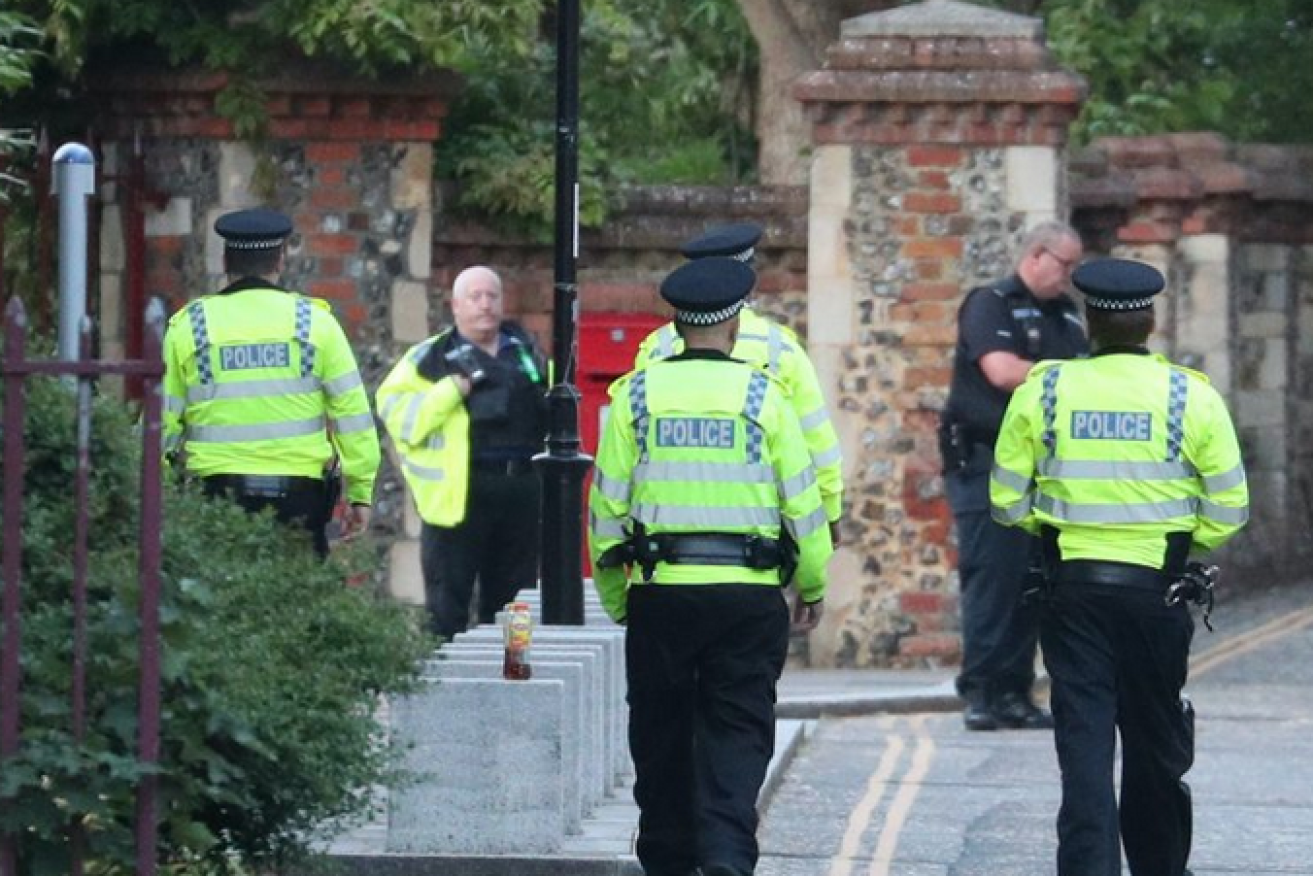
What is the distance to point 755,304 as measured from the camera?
56.9 feet

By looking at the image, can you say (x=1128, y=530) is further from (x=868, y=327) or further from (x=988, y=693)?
(x=868, y=327)

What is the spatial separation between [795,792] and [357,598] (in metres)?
3.97

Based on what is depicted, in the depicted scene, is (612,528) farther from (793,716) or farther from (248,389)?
(793,716)

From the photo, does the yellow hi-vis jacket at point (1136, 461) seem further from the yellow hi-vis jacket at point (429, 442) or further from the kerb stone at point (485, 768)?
the yellow hi-vis jacket at point (429, 442)

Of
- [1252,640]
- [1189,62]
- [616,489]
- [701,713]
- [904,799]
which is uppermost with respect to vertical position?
[1189,62]

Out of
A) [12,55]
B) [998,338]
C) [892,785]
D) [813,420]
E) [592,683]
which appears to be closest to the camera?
[813,420]

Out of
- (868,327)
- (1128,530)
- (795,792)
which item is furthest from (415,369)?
(1128,530)

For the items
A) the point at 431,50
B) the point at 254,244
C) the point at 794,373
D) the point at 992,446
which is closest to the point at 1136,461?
the point at 794,373

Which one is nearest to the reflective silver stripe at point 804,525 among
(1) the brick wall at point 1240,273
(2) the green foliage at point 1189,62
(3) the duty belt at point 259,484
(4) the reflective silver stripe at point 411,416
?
(3) the duty belt at point 259,484

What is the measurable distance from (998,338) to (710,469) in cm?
476

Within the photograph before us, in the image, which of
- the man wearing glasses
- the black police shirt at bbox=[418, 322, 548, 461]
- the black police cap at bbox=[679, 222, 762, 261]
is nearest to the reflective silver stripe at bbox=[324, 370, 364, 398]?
the black police cap at bbox=[679, 222, 762, 261]

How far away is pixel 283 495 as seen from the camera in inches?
431

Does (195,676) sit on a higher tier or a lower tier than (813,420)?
lower

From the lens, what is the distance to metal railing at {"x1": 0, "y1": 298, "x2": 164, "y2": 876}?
657cm
